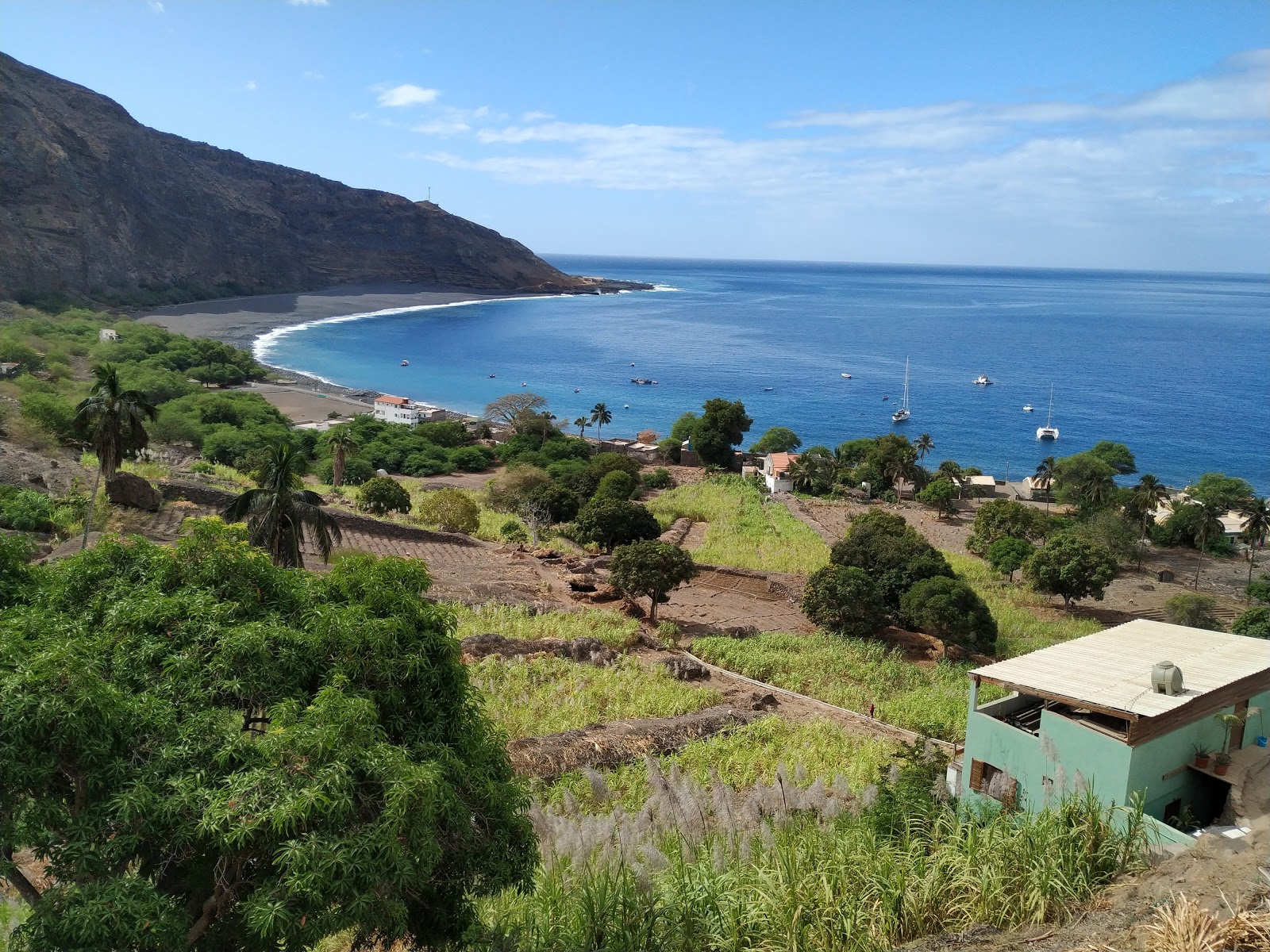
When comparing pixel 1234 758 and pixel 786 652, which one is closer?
pixel 1234 758

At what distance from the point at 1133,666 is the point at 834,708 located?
8.29 metres

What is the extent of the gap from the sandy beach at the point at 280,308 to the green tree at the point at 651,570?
90.0 m

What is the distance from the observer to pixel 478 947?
26.8 ft

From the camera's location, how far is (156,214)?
137250 millimetres

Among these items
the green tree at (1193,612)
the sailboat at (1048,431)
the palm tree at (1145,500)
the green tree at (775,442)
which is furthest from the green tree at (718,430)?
the sailboat at (1048,431)

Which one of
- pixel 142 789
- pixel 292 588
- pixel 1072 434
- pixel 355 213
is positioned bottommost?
pixel 1072 434

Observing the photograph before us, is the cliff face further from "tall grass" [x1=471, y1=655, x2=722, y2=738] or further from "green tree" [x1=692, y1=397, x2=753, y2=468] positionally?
"tall grass" [x1=471, y1=655, x2=722, y2=738]

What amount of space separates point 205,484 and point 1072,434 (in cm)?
7894

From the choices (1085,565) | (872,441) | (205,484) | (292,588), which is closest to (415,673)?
(292,588)

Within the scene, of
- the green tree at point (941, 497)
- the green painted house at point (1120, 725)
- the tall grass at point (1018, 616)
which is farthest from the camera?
the green tree at point (941, 497)

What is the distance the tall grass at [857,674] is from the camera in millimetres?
20594

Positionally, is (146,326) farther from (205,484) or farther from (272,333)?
(205,484)

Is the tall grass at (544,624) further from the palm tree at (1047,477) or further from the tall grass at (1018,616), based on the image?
the palm tree at (1047,477)

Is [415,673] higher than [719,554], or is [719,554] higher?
[415,673]
